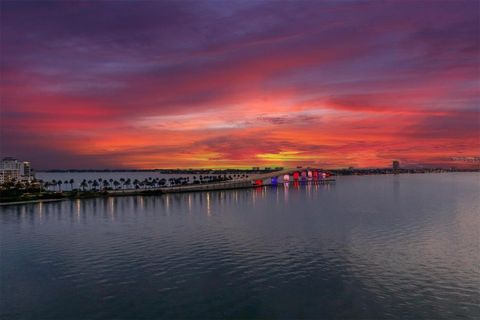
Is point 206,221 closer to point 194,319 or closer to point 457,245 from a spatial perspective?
point 457,245

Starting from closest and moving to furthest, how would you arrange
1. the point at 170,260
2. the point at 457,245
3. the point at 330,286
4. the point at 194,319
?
the point at 194,319, the point at 330,286, the point at 170,260, the point at 457,245

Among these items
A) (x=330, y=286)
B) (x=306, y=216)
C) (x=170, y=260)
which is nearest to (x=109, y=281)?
(x=170, y=260)

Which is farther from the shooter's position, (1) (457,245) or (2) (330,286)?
(1) (457,245)

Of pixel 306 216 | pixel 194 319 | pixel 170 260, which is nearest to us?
pixel 194 319

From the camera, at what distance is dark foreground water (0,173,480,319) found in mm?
33312

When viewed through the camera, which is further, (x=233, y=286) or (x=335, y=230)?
(x=335, y=230)

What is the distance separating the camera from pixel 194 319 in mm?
30922

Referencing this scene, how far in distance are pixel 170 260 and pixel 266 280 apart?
14423mm

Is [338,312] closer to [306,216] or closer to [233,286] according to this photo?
[233,286]

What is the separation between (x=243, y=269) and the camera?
45000 millimetres

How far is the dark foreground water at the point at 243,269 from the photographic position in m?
33.3

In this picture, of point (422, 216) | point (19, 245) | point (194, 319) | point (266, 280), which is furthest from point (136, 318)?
point (422, 216)

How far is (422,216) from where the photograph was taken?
89.8m

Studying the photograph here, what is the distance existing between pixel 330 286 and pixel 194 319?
14472 millimetres
